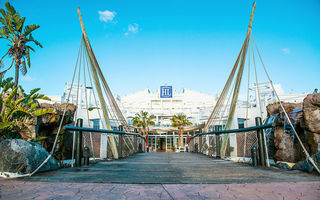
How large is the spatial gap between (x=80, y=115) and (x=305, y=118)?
80.5 ft

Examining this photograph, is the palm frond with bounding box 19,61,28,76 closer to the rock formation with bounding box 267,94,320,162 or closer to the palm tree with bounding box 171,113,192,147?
the rock formation with bounding box 267,94,320,162

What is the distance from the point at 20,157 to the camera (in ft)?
9.36

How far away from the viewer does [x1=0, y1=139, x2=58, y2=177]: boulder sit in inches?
108

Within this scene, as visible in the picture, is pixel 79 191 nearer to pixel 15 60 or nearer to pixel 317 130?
pixel 317 130

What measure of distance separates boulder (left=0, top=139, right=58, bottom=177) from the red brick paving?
46cm

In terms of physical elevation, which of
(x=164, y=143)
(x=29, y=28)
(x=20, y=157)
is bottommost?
(x=164, y=143)

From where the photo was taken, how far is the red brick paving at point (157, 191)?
5.78ft

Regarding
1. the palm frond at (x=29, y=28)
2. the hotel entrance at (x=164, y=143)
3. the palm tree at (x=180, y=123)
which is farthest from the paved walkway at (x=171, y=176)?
the hotel entrance at (x=164, y=143)

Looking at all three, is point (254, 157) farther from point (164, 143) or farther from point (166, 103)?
point (166, 103)

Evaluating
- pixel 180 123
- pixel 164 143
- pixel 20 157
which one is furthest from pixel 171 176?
pixel 164 143

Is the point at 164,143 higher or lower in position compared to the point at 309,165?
lower

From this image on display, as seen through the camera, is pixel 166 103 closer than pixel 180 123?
No

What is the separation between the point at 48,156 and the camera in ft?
10.4

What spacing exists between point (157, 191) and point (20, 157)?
7.12 feet
